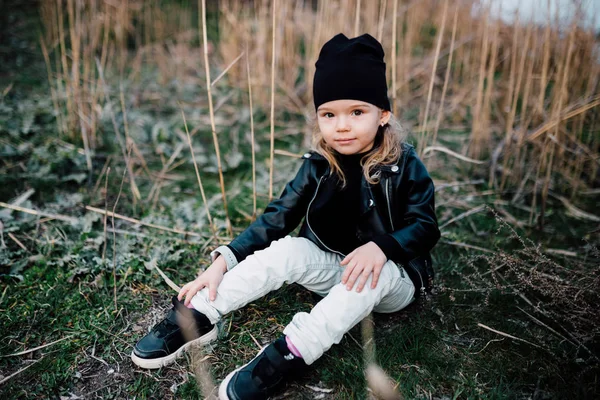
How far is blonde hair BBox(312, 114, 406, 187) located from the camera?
1.43 m

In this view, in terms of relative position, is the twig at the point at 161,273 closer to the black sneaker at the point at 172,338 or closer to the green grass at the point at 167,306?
the green grass at the point at 167,306

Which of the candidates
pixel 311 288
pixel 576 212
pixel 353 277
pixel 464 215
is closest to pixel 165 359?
pixel 311 288

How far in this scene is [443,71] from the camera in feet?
12.5

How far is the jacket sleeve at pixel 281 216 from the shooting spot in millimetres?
1513

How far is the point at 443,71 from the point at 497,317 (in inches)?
109

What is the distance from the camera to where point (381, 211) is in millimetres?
1459

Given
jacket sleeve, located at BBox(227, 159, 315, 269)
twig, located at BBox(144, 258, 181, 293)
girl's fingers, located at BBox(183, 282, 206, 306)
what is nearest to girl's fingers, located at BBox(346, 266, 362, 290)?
jacket sleeve, located at BBox(227, 159, 315, 269)

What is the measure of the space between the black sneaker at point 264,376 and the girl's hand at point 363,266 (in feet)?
0.86

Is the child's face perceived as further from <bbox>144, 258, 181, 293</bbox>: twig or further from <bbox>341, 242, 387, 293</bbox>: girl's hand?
<bbox>144, 258, 181, 293</bbox>: twig

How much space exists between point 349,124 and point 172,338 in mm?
880

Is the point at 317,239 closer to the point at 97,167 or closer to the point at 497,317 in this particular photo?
the point at 497,317

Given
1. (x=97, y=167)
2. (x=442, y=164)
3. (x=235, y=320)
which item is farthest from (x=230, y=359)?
(x=442, y=164)

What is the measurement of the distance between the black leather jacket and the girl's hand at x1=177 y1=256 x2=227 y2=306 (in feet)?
0.31

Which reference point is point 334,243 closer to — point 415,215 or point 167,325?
point 415,215
